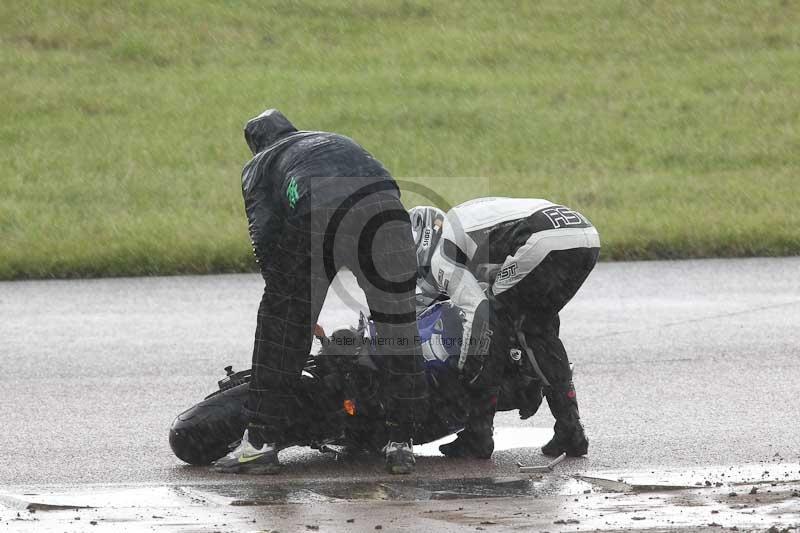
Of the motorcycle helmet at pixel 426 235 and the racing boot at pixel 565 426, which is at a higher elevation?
the motorcycle helmet at pixel 426 235

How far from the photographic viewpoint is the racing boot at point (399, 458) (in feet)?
21.5

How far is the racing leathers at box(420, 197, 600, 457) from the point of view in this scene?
22.5 ft

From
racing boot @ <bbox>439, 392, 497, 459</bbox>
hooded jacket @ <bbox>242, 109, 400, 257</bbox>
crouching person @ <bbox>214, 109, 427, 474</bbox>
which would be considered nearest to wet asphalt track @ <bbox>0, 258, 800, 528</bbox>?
racing boot @ <bbox>439, 392, 497, 459</bbox>

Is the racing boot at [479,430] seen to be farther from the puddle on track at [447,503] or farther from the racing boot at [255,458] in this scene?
the racing boot at [255,458]

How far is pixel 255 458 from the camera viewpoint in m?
6.54

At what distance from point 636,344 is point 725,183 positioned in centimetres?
782

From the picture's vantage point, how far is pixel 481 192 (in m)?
16.7

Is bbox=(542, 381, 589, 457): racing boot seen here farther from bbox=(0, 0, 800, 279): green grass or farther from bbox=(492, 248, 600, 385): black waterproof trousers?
bbox=(0, 0, 800, 279): green grass

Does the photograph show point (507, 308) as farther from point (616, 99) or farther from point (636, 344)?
point (616, 99)

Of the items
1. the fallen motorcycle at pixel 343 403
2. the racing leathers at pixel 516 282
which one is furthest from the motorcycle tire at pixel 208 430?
the racing leathers at pixel 516 282

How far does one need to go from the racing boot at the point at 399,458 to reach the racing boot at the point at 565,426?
0.82 metres

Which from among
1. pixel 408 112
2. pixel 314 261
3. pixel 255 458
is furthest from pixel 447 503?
pixel 408 112

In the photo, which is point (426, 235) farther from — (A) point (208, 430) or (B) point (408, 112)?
(B) point (408, 112)

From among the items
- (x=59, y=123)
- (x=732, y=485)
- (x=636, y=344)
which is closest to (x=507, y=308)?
(x=732, y=485)
